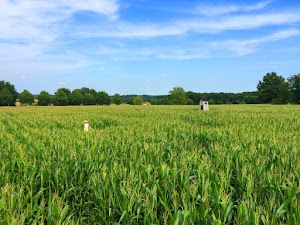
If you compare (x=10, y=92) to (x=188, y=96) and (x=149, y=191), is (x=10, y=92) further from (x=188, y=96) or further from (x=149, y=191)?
(x=149, y=191)

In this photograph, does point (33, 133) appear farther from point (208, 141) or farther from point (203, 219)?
point (203, 219)

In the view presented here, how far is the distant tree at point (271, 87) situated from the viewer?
342 feet

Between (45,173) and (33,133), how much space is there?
7.35 meters

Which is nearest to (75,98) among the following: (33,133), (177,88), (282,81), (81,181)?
(177,88)

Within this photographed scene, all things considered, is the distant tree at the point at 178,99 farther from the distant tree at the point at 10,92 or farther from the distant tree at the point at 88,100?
the distant tree at the point at 10,92

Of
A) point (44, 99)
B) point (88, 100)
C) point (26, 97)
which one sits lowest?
point (88, 100)

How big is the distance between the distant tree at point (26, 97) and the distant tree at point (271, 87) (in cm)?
8967

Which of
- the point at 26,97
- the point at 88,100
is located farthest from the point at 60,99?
the point at 26,97

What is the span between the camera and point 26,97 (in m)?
118

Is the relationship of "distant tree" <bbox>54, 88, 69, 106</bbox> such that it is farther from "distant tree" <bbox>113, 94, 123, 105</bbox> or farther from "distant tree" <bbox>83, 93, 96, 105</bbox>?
"distant tree" <bbox>113, 94, 123, 105</bbox>

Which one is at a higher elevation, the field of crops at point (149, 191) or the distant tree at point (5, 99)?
the distant tree at point (5, 99)

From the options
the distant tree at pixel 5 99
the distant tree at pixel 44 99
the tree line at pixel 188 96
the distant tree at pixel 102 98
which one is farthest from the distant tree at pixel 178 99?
the distant tree at pixel 5 99

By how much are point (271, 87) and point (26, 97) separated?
94375mm

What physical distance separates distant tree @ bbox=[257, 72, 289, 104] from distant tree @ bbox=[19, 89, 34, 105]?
294ft
